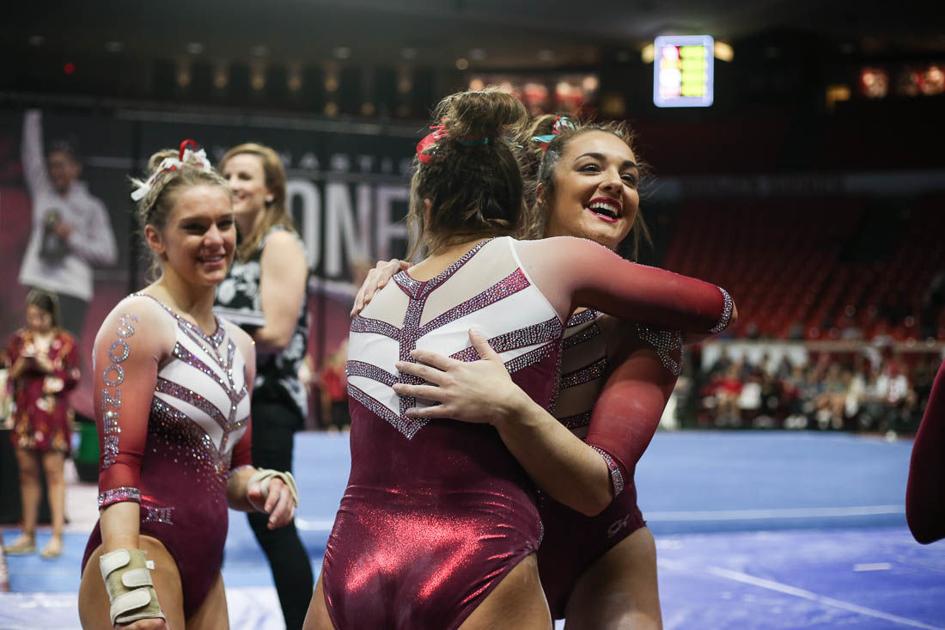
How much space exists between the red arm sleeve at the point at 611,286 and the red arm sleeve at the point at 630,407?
8cm

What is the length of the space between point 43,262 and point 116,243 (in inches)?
30.9

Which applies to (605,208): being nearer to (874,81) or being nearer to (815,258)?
(815,258)

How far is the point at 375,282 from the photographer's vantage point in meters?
1.81

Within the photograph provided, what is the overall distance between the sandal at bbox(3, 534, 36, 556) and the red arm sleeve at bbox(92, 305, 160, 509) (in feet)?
13.3

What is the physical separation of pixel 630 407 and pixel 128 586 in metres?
0.91

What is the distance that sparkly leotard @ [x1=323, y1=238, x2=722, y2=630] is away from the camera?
4.80ft

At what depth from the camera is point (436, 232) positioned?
1640 mm

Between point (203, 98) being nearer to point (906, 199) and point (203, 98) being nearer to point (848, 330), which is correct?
point (848, 330)

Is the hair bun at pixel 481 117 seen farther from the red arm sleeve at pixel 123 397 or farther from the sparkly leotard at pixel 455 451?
the red arm sleeve at pixel 123 397

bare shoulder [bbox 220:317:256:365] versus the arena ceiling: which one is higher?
the arena ceiling

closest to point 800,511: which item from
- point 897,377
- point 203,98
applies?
point 897,377

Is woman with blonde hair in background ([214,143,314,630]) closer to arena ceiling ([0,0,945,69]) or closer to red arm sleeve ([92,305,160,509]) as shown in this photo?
red arm sleeve ([92,305,160,509])

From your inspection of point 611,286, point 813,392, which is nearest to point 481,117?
point 611,286

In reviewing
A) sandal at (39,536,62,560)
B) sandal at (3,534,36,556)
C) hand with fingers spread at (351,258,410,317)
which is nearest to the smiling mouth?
hand with fingers spread at (351,258,410,317)
